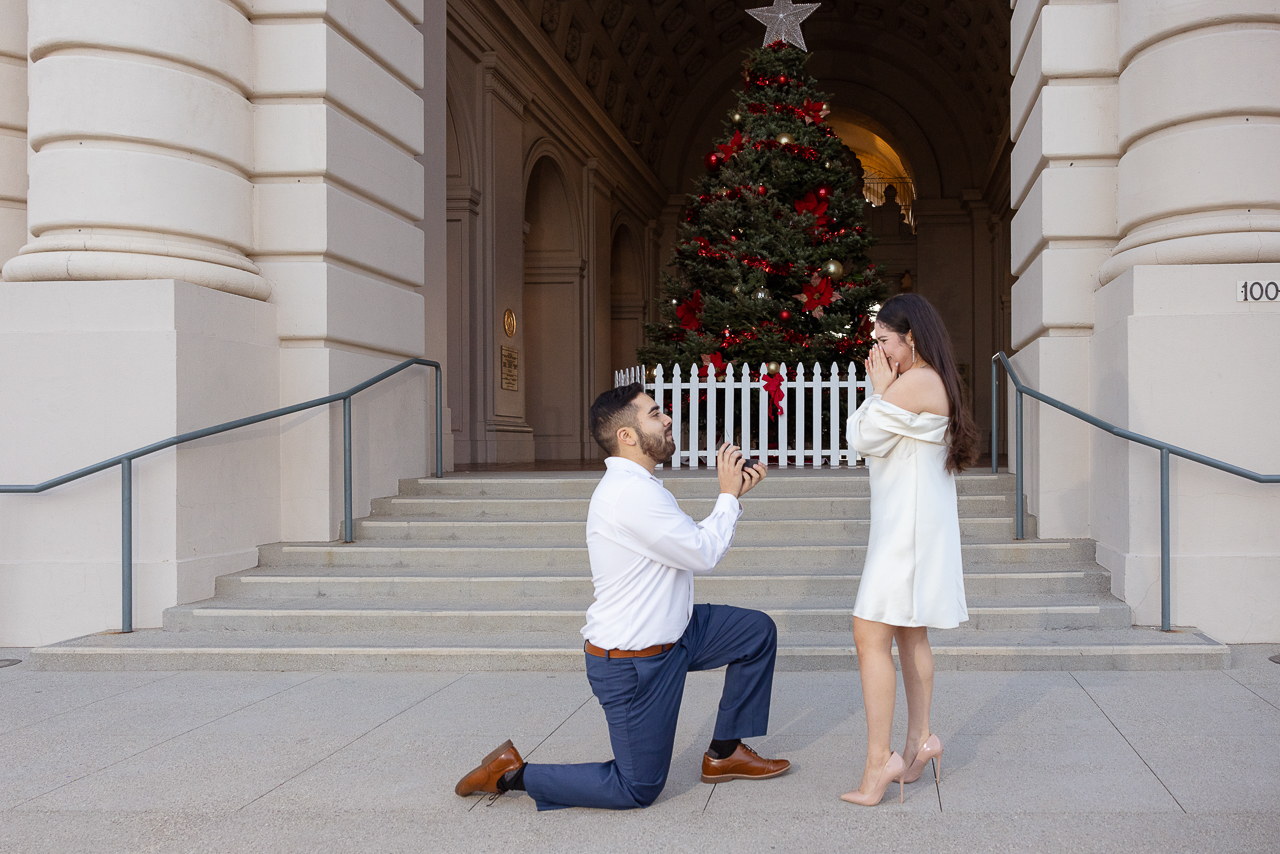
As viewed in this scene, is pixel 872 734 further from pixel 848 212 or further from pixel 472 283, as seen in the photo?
pixel 472 283

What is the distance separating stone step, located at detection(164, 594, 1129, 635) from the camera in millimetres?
6281

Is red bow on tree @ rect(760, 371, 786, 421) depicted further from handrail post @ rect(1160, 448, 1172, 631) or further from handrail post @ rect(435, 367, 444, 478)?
handrail post @ rect(1160, 448, 1172, 631)

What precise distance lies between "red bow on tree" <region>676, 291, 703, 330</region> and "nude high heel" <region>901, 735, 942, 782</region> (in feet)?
31.9

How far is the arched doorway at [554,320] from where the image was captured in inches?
837

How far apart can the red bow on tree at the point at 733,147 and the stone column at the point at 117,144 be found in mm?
7259

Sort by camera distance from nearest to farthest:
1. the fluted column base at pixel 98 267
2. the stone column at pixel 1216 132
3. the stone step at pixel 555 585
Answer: the stone column at pixel 1216 132 → the stone step at pixel 555 585 → the fluted column base at pixel 98 267

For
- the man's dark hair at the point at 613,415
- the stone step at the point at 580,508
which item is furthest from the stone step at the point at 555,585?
the man's dark hair at the point at 613,415

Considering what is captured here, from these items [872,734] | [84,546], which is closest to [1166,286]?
[872,734]

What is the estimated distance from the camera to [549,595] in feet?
22.7

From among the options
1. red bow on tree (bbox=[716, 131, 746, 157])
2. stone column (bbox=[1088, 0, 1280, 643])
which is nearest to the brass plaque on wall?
red bow on tree (bbox=[716, 131, 746, 157])

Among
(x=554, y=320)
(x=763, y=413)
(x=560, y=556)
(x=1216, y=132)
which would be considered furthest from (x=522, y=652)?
(x=554, y=320)

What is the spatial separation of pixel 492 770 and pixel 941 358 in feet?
7.10

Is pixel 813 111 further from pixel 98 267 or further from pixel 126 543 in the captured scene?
pixel 126 543

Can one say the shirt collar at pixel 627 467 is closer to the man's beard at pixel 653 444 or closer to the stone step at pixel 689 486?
the man's beard at pixel 653 444
